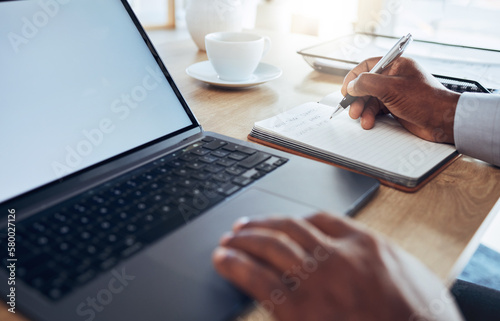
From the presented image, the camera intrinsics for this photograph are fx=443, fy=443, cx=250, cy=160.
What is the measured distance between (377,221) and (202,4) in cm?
90

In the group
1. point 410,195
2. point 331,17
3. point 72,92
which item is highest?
point 72,92

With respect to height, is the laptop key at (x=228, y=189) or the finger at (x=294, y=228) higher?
the finger at (x=294, y=228)

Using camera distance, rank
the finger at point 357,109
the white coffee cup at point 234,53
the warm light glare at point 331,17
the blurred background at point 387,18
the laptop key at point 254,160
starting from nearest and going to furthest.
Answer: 1. the laptop key at point 254,160
2. the finger at point 357,109
3. the white coffee cup at point 234,53
4. the blurred background at point 387,18
5. the warm light glare at point 331,17

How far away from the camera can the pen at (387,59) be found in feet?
2.43

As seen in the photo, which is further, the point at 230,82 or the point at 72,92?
the point at 230,82

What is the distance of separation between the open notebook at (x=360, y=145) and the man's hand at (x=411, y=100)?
0.02m

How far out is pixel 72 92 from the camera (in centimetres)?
55

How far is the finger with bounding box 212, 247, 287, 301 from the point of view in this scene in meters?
0.35

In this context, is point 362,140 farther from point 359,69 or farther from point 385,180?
point 359,69

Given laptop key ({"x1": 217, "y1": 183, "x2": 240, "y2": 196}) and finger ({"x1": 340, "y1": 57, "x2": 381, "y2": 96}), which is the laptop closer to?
laptop key ({"x1": 217, "y1": 183, "x2": 240, "y2": 196})

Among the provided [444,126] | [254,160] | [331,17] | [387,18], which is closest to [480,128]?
[444,126]

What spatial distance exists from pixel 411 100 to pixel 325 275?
0.48 metres

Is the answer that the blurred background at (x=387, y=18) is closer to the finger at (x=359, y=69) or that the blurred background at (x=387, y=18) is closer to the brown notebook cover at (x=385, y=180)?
the finger at (x=359, y=69)

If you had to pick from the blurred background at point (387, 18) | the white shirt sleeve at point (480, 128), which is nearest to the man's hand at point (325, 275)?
the white shirt sleeve at point (480, 128)
